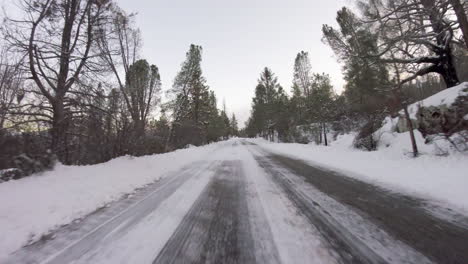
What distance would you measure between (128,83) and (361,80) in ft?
44.8

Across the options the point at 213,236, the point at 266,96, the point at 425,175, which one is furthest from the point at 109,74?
the point at 266,96

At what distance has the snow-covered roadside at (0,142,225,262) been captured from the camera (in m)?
2.82

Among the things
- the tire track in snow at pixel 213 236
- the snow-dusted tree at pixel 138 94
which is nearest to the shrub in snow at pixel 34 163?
the snow-dusted tree at pixel 138 94

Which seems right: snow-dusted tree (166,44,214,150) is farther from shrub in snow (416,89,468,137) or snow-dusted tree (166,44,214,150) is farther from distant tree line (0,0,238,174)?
shrub in snow (416,89,468,137)

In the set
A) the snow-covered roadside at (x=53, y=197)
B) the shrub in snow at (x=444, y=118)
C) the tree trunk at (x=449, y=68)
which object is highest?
the tree trunk at (x=449, y=68)

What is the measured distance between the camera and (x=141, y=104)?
11750 millimetres

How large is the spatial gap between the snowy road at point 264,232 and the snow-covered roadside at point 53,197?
325 mm

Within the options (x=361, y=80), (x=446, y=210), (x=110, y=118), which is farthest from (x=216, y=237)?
(x=361, y=80)

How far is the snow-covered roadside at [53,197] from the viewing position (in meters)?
2.82

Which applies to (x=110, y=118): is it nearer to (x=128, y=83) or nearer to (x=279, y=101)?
(x=128, y=83)

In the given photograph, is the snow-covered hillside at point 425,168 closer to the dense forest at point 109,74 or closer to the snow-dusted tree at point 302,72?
the dense forest at point 109,74

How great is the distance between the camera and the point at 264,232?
2.53 metres

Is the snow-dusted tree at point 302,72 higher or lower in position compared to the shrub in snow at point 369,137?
higher

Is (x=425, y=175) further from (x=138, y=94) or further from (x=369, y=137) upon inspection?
(x=138, y=94)
